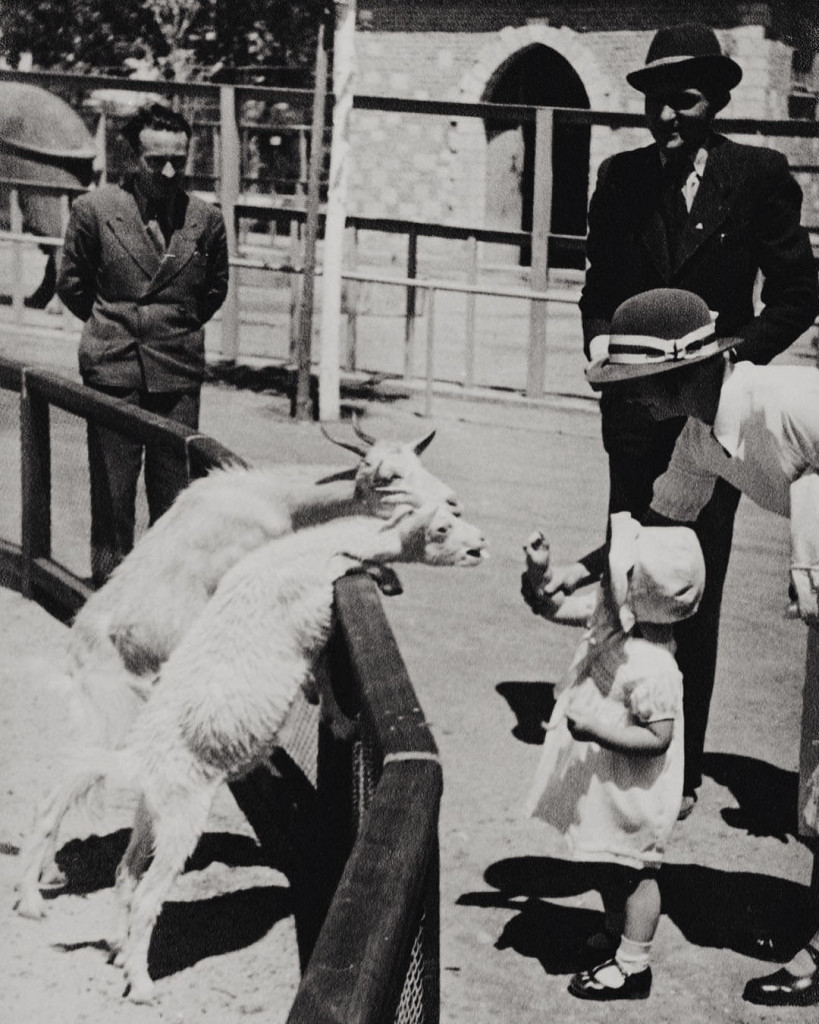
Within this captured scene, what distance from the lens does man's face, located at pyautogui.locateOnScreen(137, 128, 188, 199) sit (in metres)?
6.44

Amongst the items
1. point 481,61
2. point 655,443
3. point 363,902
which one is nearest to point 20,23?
point 481,61

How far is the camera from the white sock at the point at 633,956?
12.5 ft

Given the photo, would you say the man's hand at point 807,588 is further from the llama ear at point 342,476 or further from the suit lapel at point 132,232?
the suit lapel at point 132,232

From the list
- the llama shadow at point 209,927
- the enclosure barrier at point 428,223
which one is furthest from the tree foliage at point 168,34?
the llama shadow at point 209,927

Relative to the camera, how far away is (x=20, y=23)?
27.7 m

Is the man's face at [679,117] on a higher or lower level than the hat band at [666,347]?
higher

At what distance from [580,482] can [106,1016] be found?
22.1ft

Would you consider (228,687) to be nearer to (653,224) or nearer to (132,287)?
→ (653,224)

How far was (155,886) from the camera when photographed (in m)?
3.91

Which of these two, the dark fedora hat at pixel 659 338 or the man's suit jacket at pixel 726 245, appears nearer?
the dark fedora hat at pixel 659 338

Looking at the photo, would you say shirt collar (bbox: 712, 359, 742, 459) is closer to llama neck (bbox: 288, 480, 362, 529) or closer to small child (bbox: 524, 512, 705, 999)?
small child (bbox: 524, 512, 705, 999)

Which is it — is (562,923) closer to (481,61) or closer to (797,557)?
(797,557)

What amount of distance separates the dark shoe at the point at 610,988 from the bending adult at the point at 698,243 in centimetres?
114

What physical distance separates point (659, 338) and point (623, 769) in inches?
38.7
